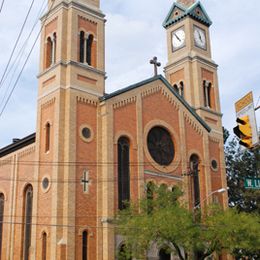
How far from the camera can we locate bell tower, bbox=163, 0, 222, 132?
41.2 m

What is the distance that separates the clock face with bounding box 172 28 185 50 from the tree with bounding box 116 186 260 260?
17321 millimetres

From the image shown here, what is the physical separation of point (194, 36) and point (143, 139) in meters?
12.9

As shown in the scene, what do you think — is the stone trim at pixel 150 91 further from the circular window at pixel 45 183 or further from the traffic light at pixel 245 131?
the traffic light at pixel 245 131

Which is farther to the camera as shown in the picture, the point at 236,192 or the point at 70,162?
the point at 236,192

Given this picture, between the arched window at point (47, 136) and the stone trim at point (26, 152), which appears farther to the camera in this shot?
the stone trim at point (26, 152)

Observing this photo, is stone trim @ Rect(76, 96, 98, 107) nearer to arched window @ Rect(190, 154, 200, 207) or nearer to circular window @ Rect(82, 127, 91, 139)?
circular window @ Rect(82, 127, 91, 139)

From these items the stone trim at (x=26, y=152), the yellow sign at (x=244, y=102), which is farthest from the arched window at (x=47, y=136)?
the yellow sign at (x=244, y=102)

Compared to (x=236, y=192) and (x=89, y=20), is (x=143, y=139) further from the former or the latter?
(x=236, y=192)

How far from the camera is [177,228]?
26.2 m

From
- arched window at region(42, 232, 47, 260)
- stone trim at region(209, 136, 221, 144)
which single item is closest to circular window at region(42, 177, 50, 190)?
arched window at region(42, 232, 47, 260)

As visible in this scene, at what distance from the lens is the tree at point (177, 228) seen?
2634 cm

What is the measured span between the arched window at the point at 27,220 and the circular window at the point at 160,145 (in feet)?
26.9

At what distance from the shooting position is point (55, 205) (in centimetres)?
2867

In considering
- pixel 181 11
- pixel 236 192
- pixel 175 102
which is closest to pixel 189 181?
pixel 175 102
